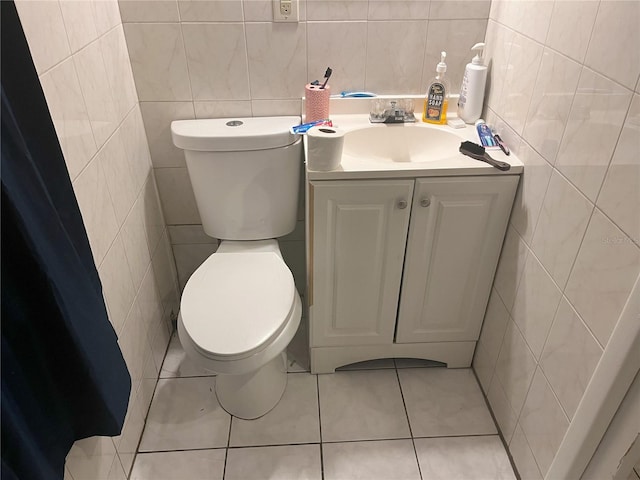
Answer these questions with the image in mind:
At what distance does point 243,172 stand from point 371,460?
101 cm

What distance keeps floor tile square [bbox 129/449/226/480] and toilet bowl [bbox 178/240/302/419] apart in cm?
17

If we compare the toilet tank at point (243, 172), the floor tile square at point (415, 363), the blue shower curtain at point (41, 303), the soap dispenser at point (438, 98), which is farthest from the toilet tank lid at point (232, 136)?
the floor tile square at point (415, 363)

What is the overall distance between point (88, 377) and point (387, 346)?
1.09 m

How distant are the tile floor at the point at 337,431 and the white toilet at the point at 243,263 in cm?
9

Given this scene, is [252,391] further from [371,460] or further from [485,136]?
[485,136]

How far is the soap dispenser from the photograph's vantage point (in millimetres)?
1558

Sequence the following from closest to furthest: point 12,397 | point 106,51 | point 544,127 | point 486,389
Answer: point 12,397 → point 544,127 → point 106,51 → point 486,389

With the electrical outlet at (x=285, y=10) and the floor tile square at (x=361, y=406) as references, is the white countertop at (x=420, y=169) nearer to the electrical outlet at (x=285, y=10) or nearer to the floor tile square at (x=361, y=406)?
the electrical outlet at (x=285, y=10)

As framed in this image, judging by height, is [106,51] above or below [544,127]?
above

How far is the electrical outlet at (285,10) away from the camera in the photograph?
1511mm

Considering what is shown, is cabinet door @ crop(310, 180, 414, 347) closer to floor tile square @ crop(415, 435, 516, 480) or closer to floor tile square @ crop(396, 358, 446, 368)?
floor tile square @ crop(396, 358, 446, 368)

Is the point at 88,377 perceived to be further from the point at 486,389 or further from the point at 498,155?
the point at 486,389

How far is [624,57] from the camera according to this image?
0.93m

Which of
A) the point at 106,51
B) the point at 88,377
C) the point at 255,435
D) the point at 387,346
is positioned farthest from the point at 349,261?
the point at 106,51
